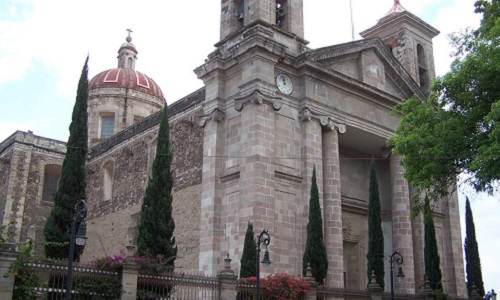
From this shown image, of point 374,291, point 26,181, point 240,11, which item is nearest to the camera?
point 374,291

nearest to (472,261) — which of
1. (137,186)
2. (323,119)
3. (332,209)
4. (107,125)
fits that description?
(332,209)

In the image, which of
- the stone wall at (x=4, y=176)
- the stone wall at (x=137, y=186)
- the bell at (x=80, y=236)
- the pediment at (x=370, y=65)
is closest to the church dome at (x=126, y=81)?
the stone wall at (x=137, y=186)

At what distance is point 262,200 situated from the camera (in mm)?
20875

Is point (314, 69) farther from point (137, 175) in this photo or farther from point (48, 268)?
point (48, 268)

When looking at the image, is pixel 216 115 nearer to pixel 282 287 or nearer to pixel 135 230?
pixel 282 287

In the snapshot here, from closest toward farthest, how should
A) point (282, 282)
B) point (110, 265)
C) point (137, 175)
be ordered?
point (110, 265) → point (282, 282) → point (137, 175)

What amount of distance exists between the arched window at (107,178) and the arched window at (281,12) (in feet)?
44.9

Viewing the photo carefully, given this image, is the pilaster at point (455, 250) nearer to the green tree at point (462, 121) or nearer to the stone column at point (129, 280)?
the green tree at point (462, 121)

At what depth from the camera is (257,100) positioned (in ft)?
71.7

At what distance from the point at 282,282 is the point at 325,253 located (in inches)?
164

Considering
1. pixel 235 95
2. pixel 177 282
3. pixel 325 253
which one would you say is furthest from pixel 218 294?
pixel 235 95

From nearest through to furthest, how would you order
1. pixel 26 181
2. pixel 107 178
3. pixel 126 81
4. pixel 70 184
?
pixel 70 184, pixel 107 178, pixel 26 181, pixel 126 81

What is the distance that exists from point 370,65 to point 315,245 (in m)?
9.75

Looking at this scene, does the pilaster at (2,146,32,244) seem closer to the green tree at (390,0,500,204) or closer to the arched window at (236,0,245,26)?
the arched window at (236,0,245,26)
